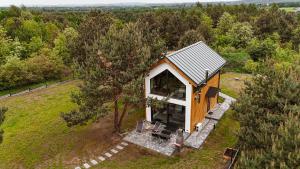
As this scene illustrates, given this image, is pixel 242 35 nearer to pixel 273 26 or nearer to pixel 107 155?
pixel 273 26

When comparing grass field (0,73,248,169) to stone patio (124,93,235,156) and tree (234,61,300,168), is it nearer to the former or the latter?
stone patio (124,93,235,156)

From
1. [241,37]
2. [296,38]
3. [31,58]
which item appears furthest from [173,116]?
[296,38]

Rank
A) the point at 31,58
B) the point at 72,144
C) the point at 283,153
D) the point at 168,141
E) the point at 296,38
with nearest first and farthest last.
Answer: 1. the point at 283,153
2. the point at 168,141
3. the point at 72,144
4. the point at 31,58
5. the point at 296,38

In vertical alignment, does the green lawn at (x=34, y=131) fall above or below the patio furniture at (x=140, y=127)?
below

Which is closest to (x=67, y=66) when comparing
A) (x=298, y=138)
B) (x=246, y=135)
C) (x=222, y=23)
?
(x=246, y=135)

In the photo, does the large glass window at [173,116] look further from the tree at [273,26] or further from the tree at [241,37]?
the tree at [273,26]

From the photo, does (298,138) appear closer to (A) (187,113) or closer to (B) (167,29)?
(A) (187,113)

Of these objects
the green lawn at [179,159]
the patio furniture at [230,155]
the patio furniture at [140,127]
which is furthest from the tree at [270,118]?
the patio furniture at [140,127]
